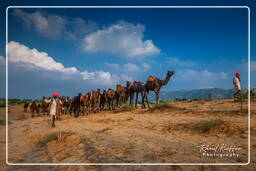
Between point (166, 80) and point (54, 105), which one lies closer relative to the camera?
point (54, 105)

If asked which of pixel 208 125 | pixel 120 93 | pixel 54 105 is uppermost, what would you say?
pixel 120 93

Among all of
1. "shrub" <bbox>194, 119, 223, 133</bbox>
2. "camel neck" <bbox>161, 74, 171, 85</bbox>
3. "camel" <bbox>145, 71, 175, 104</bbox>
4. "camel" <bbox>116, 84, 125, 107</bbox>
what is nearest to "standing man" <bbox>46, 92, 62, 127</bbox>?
"shrub" <bbox>194, 119, 223, 133</bbox>

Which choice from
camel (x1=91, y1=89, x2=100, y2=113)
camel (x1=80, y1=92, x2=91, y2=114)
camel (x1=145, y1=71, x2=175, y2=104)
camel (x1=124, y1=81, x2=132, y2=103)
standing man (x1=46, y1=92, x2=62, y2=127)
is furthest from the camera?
camel (x1=124, y1=81, x2=132, y2=103)

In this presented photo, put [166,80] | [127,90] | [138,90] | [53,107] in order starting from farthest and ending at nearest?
[127,90], [138,90], [166,80], [53,107]

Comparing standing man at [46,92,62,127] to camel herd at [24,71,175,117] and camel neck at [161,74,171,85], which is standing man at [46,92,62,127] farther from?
camel neck at [161,74,171,85]

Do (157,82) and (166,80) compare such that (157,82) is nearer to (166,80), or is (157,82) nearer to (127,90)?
(166,80)

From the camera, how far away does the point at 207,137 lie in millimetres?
5664

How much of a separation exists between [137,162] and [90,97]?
15.6 m

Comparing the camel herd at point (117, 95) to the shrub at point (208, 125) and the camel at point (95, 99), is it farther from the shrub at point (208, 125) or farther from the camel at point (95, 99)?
the shrub at point (208, 125)

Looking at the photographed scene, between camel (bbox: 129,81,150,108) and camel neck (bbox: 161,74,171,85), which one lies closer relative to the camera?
camel neck (bbox: 161,74,171,85)

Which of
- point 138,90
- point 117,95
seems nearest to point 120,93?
point 117,95

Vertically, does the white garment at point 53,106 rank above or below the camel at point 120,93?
below

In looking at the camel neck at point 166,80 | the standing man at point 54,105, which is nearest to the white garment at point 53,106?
the standing man at point 54,105

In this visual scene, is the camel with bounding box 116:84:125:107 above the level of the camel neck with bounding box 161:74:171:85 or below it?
below
